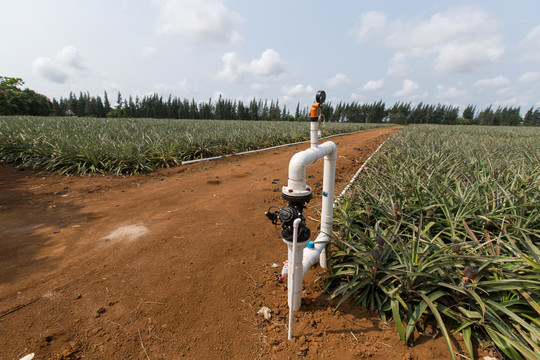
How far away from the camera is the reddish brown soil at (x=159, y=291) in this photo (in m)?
1.49

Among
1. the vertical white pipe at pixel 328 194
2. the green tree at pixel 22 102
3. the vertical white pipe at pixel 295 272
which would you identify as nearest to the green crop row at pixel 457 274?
the vertical white pipe at pixel 328 194

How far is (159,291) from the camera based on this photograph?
6.41ft

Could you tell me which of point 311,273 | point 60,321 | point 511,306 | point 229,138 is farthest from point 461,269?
point 229,138

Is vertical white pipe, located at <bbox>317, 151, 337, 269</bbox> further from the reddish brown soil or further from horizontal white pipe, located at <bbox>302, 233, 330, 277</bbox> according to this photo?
the reddish brown soil

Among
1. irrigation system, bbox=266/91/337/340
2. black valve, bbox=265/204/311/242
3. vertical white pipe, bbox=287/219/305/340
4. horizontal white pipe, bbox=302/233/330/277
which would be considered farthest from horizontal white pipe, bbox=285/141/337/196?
horizontal white pipe, bbox=302/233/330/277

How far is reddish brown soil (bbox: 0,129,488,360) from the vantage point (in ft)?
4.89

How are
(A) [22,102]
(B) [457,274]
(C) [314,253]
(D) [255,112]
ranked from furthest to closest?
1. (D) [255,112]
2. (A) [22,102]
3. (C) [314,253]
4. (B) [457,274]

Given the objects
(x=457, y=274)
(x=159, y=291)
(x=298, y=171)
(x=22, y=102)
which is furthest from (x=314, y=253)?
(x=22, y=102)

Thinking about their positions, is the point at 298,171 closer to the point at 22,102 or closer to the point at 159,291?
the point at 159,291

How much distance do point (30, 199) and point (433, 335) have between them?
5.98 meters

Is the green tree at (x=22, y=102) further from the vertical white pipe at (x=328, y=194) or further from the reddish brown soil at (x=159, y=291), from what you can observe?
the vertical white pipe at (x=328, y=194)

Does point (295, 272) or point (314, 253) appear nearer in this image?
point (295, 272)

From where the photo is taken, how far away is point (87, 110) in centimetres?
5778

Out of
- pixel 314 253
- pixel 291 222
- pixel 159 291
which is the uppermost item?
pixel 291 222
